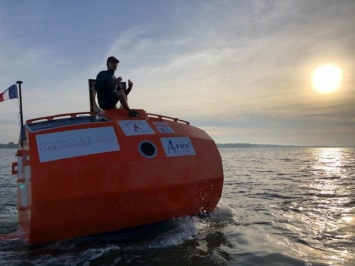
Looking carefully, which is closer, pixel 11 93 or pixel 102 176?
pixel 102 176

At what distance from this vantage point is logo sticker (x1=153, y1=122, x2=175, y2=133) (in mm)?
6273

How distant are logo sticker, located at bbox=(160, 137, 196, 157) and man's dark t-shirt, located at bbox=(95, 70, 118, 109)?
1328 mm

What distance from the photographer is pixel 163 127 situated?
639cm

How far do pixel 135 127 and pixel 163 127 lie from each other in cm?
65

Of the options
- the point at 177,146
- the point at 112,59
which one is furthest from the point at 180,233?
the point at 112,59

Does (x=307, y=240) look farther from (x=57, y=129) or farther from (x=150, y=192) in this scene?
(x=57, y=129)

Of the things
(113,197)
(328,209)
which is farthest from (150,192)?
(328,209)

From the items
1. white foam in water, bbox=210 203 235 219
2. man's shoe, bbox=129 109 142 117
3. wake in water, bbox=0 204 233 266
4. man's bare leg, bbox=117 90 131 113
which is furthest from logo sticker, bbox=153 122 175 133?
white foam in water, bbox=210 203 235 219

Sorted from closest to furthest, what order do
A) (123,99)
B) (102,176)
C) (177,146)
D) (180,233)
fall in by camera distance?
(102,176), (180,233), (177,146), (123,99)

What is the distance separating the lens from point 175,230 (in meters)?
5.78

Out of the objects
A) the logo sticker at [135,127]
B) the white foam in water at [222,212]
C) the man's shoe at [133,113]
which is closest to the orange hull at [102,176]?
the logo sticker at [135,127]

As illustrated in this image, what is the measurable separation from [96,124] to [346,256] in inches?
169

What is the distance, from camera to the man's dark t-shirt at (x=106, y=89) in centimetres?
638

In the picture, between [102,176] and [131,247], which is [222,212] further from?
[102,176]
